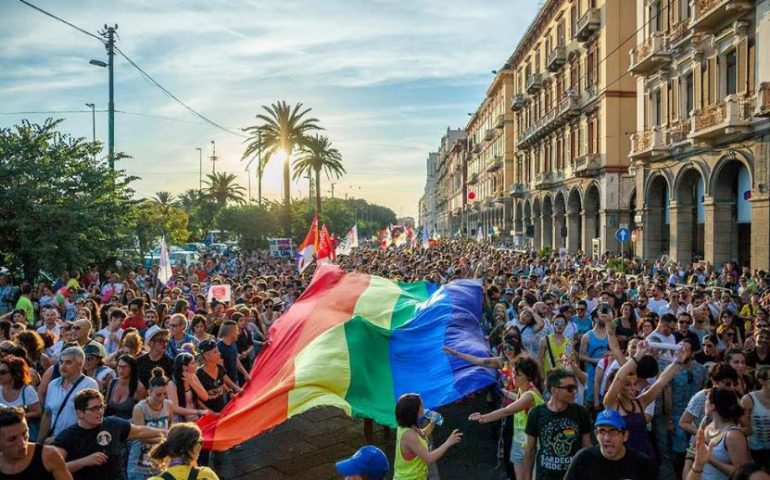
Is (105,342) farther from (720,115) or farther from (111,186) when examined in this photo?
(720,115)

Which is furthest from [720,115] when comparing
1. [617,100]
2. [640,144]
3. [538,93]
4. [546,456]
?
[538,93]

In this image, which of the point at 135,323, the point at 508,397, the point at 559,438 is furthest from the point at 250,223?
the point at 559,438

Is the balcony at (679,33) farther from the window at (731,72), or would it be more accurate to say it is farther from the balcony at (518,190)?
the balcony at (518,190)

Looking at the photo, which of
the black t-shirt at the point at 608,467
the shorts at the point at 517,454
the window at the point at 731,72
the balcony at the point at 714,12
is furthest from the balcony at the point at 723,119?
the black t-shirt at the point at 608,467

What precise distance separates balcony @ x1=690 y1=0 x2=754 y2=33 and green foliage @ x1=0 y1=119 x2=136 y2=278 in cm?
2083

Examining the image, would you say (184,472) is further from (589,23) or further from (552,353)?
(589,23)

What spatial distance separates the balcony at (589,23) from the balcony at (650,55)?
6339 mm

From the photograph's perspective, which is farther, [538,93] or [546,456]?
[538,93]

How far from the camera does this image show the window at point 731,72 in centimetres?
2058

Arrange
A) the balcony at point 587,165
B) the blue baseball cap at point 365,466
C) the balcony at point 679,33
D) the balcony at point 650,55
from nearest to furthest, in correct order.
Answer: the blue baseball cap at point 365,466 < the balcony at point 679,33 < the balcony at point 650,55 < the balcony at point 587,165

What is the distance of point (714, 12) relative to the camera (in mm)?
20141

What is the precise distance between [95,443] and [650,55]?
2640cm

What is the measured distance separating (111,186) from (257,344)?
13.5 metres

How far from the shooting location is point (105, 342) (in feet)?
28.6
